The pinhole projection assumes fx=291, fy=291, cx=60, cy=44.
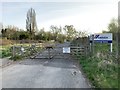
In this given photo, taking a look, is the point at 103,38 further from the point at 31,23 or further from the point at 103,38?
the point at 31,23

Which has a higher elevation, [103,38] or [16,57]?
[103,38]

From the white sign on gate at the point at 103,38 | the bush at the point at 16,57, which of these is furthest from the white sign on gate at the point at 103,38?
the bush at the point at 16,57

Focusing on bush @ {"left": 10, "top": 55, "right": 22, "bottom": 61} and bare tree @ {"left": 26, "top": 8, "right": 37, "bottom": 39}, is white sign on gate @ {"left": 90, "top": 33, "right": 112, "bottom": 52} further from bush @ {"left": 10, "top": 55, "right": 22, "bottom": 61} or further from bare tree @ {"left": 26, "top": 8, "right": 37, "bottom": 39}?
bare tree @ {"left": 26, "top": 8, "right": 37, "bottom": 39}

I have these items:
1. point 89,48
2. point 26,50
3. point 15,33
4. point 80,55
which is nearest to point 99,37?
point 89,48

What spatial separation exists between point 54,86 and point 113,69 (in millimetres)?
4281

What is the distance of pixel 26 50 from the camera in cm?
3244

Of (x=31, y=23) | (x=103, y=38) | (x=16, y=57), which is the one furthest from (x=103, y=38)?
(x=31, y=23)

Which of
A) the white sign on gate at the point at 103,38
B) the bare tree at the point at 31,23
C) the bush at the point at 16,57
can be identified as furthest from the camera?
the bare tree at the point at 31,23

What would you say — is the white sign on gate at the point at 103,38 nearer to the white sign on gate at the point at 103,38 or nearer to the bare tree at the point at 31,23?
the white sign on gate at the point at 103,38

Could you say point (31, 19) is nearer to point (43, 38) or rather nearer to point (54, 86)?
point (43, 38)

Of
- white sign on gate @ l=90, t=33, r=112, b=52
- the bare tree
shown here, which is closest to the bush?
white sign on gate @ l=90, t=33, r=112, b=52

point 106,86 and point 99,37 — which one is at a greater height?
point 99,37

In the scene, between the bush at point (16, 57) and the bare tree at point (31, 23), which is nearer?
the bush at point (16, 57)

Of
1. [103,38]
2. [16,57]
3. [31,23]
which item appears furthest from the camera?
[31,23]
